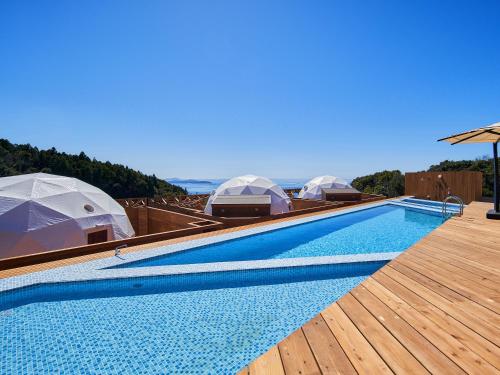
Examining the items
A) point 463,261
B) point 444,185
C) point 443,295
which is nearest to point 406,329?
point 443,295

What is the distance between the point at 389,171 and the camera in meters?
42.3

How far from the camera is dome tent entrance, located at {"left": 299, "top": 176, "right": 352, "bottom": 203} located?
86.5 ft

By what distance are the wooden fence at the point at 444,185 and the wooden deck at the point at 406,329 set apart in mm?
16189

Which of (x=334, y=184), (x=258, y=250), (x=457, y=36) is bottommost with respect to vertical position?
(x=258, y=250)

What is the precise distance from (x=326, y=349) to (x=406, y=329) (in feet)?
2.42

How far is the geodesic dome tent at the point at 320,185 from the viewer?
26.4 meters

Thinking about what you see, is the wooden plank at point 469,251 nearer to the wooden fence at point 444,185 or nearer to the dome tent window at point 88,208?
the dome tent window at point 88,208

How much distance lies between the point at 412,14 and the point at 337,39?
286cm

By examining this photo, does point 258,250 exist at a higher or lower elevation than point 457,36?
lower

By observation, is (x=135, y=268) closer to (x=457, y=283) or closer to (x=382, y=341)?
(x=382, y=341)

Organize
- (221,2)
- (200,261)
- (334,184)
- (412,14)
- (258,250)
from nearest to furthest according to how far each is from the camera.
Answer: (200,261) → (258,250) → (221,2) → (412,14) → (334,184)

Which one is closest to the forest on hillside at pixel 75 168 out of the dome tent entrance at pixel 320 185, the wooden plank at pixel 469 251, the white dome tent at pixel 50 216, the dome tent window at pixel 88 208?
the dome tent entrance at pixel 320 185

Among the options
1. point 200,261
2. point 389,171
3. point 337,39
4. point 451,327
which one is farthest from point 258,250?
point 389,171

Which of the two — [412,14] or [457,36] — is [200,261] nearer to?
[412,14]
